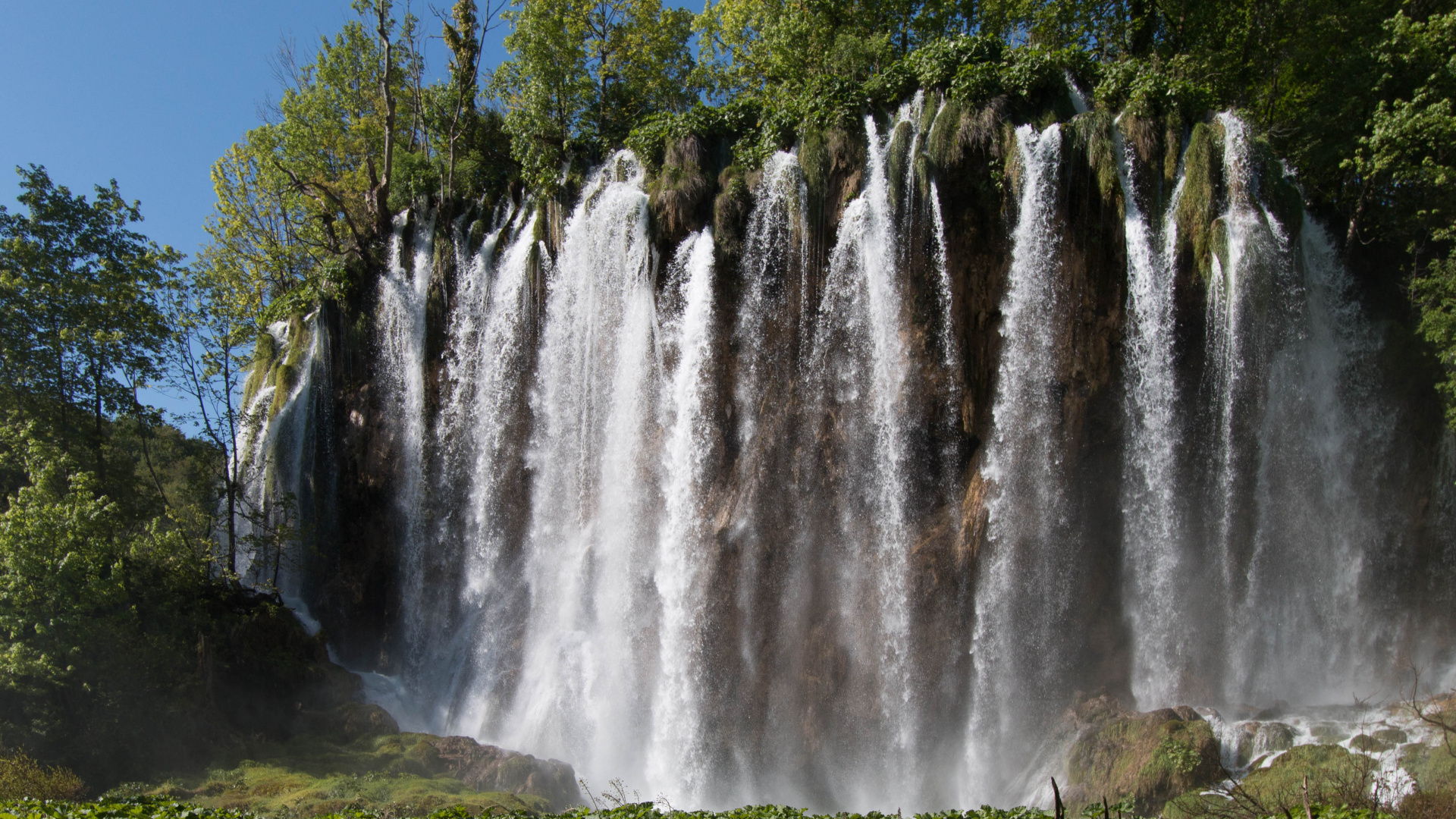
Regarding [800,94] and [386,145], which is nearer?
[800,94]

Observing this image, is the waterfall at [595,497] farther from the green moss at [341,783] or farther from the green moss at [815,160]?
the green moss at [815,160]

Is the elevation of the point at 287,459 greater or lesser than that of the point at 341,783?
greater

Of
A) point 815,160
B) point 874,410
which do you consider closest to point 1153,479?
point 874,410

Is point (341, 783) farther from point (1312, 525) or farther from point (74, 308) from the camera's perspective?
point (1312, 525)

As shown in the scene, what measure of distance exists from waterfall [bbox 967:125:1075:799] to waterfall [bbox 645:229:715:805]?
18.2 ft

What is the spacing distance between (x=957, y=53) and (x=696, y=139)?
20.1 feet

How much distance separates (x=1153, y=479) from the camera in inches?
634

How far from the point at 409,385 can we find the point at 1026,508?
1640 cm

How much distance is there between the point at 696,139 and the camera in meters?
20.1

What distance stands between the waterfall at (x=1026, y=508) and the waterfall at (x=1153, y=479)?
1.29 m

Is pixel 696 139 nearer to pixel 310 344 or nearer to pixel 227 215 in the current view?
pixel 310 344

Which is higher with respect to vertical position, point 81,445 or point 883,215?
point 883,215

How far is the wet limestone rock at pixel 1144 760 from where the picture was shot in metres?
12.4

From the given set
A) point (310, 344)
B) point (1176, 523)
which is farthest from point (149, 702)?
point (1176, 523)
